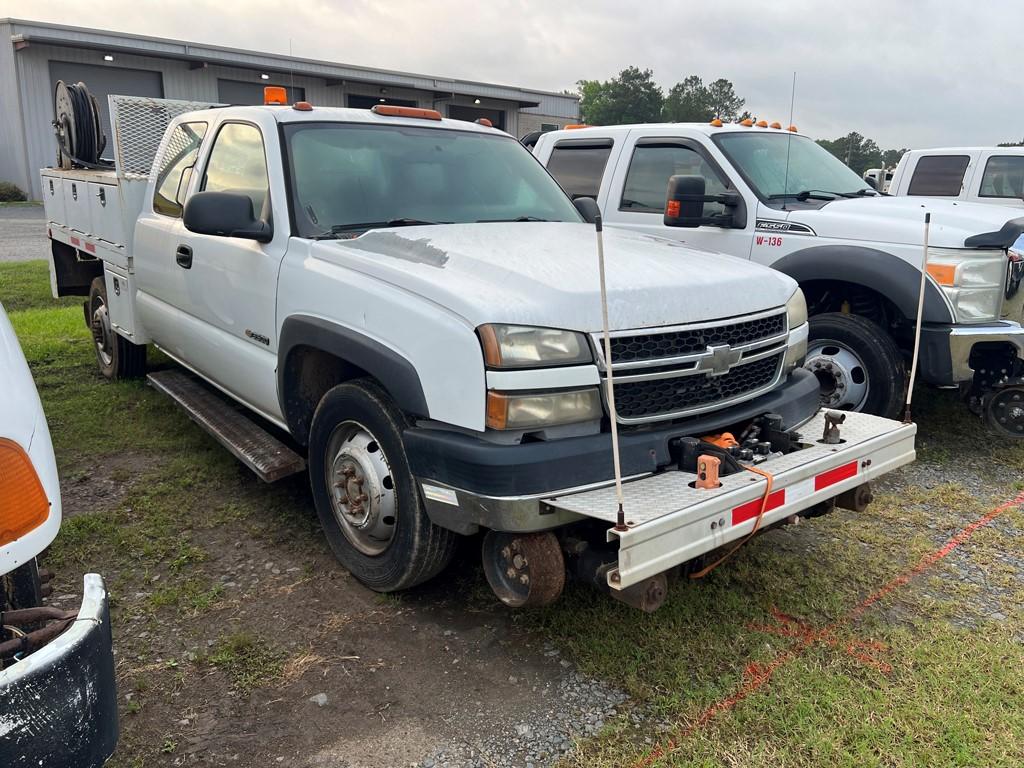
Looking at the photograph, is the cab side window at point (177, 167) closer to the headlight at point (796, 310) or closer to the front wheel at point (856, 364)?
the headlight at point (796, 310)

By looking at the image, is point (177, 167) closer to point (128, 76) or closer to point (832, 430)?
point (832, 430)

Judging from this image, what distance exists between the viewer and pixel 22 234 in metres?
17.4

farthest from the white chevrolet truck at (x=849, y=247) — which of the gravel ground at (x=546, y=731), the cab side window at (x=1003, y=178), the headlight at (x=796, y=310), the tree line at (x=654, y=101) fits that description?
the tree line at (x=654, y=101)

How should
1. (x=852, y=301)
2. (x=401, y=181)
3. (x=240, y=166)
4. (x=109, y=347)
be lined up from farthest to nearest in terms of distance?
(x=109, y=347) → (x=852, y=301) → (x=240, y=166) → (x=401, y=181)

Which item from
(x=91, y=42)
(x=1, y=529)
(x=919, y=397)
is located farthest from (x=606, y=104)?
(x=1, y=529)

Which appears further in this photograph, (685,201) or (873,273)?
(685,201)

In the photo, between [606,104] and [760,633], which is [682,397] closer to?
[760,633]

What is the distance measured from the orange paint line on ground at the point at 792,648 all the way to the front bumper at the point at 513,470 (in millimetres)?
779

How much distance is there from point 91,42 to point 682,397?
2630 centimetres

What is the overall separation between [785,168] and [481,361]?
4171mm

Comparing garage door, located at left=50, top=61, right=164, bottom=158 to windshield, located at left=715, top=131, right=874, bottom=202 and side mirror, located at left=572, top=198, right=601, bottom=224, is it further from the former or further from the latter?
side mirror, located at left=572, top=198, right=601, bottom=224

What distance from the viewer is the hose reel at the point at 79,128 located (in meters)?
6.98

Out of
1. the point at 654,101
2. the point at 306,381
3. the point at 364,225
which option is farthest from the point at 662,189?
the point at 654,101

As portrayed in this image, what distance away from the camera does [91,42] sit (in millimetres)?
23859
